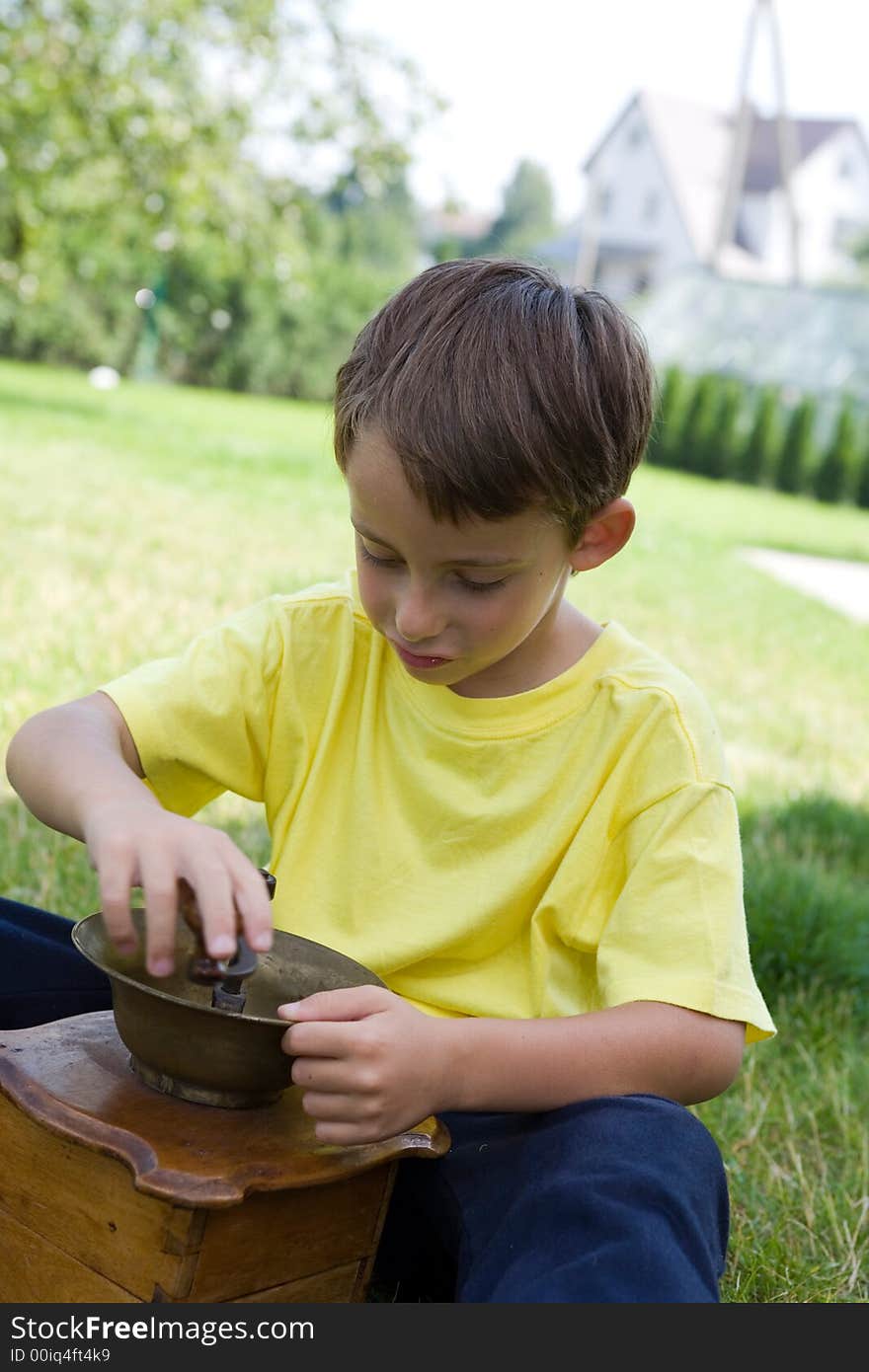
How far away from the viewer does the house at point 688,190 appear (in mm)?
48406

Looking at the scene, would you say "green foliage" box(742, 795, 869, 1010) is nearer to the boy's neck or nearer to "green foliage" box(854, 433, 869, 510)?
→ the boy's neck

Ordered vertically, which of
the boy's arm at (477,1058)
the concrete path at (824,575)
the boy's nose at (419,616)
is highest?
the boy's nose at (419,616)

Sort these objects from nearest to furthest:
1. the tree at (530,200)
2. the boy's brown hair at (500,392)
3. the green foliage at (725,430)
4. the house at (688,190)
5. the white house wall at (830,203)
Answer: the boy's brown hair at (500,392)
the green foliage at (725,430)
the house at (688,190)
the white house wall at (830,203)
the tree at (530,200)

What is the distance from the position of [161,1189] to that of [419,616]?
639 millimetres

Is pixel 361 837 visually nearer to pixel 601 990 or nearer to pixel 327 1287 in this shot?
pixel 601 990

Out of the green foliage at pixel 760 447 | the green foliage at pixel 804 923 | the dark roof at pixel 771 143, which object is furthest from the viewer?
the dark roof at pixel 771 143

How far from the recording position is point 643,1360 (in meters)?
1.37

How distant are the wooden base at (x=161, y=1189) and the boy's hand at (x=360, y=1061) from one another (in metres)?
0.04

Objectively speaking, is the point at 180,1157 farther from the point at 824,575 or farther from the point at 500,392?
the point at 824,575

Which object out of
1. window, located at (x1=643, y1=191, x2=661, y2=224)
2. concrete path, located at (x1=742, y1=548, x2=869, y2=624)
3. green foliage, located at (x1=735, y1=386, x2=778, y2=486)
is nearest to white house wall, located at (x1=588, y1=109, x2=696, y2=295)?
window, located at (x1=643, y1=191, x2=661, y2=224)

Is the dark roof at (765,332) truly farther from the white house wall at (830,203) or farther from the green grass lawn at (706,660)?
the white house wall at (830,203)

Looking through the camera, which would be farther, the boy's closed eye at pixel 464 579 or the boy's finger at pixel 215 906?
the boy's closed eye at pixel 464 579

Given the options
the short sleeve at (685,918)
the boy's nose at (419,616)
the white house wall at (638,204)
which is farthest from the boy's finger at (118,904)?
the white house wall at (638,204)

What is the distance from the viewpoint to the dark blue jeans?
1.38 meters
